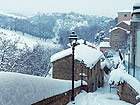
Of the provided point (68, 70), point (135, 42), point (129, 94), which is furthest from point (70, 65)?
point (129, 94)

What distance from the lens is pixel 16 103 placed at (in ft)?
15.4

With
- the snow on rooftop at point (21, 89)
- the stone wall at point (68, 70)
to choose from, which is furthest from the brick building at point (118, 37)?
the snow on rooftop at point (21, 89)

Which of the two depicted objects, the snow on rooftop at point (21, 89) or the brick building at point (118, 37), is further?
the brick building at point (118, 37)

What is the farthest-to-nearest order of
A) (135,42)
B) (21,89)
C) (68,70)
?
(68,70)
(135,42)
(21,89)

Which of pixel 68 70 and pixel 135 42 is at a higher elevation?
pixel 135 42

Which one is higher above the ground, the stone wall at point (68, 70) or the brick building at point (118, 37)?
the brick building at point (118, 37)

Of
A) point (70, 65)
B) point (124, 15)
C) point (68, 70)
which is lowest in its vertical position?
point (68, 70)

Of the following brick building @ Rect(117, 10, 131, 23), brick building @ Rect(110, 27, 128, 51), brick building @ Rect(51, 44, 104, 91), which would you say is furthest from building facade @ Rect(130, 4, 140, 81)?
brick building @ Rect(117, 10, 131, 23)

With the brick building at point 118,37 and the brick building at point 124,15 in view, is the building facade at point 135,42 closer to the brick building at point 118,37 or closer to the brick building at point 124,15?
the brick building at point 118,37

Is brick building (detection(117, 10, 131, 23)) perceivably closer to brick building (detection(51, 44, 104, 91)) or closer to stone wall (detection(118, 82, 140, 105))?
brick building (detection(51, 44, 104, 91))

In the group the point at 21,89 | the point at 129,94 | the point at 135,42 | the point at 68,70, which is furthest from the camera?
the point at 68,70

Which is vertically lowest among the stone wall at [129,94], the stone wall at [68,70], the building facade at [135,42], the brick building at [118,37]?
the stone wall at [129,94]

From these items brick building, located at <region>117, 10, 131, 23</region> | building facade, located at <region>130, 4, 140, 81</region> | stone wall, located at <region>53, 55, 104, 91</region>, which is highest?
brick building, located at <region>117, 10, 131, 23</region>

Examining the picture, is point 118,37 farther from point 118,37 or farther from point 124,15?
point 124,15
